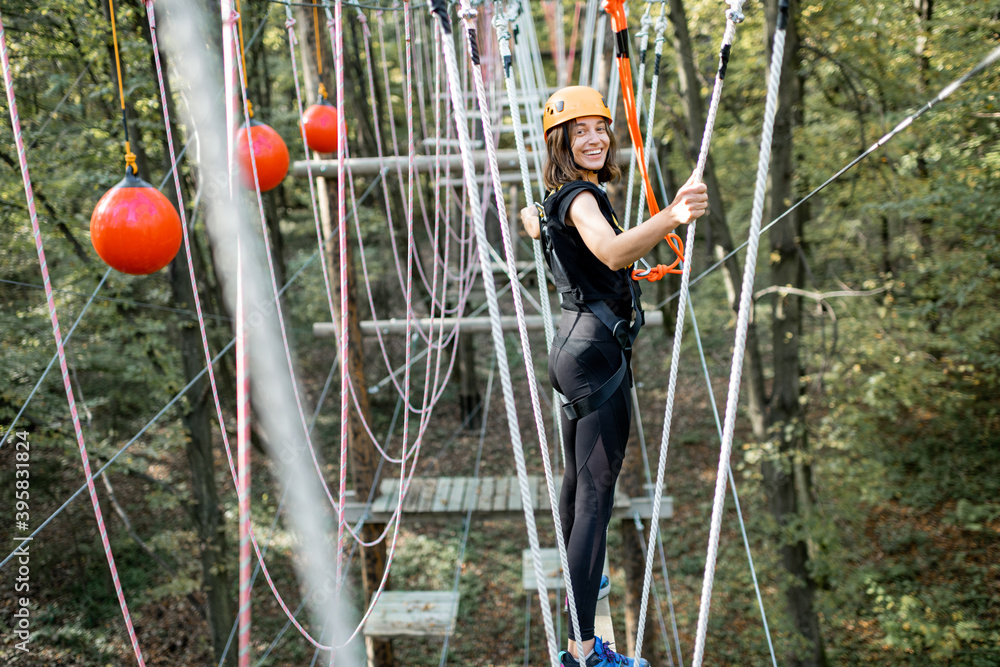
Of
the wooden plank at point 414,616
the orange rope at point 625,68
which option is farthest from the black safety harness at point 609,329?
the wooden plank at point 414,616

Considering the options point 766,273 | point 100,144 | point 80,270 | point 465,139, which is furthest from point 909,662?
point 100,144

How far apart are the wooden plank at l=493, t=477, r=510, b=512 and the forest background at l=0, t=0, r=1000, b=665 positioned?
91 cm

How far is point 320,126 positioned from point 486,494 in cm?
252

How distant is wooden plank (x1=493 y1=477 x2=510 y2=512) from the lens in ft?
13.9

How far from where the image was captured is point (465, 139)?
1253 millimetres

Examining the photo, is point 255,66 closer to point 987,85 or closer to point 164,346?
point 164,346

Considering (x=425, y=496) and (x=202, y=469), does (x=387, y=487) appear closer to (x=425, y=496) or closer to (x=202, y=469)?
(x=425, y=496)

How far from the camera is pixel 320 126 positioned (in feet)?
10.4

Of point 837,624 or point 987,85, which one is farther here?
point 837,624

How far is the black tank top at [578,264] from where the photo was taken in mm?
1475

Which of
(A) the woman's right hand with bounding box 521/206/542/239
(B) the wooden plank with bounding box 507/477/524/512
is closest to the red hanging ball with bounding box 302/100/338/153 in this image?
(A) the woman's right hand with bounding box 521/206/542/239

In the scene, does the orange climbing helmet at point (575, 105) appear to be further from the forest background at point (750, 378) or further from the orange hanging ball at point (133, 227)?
the forest background at point (750, 378)

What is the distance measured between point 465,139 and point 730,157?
8.69 meters

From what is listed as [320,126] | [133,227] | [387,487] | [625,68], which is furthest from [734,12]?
[387,487]
